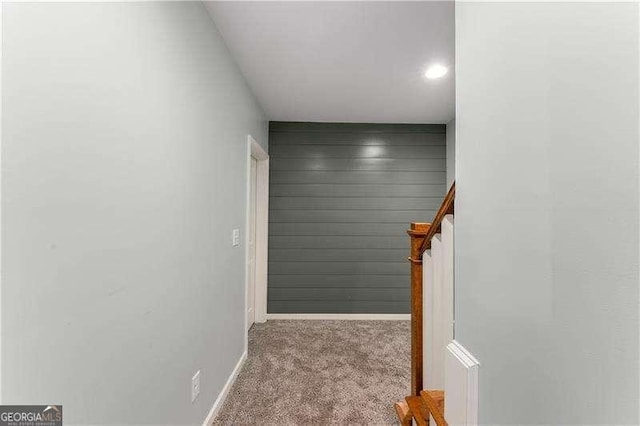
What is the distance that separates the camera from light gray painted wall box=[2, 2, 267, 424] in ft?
2.30

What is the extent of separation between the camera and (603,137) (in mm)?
442

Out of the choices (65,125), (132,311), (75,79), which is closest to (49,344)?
(132,311)

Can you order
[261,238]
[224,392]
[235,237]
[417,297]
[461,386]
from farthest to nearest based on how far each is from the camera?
[261,238] < [235,237] < [224,392] < [417,297] < [461,386]

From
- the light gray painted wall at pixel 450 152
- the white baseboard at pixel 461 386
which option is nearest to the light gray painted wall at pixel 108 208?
the white baseboard at pixel 461 386

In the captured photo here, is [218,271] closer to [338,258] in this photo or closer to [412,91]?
[338,258]

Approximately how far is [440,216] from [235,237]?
5.20 ft

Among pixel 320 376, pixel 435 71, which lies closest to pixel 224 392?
pixel 320 376

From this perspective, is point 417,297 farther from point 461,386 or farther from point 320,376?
point 320,376

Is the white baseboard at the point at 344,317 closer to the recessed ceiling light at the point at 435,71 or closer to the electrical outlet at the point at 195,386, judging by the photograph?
the electrical outlet at the point at 195,386

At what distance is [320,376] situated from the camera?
7.64 feet

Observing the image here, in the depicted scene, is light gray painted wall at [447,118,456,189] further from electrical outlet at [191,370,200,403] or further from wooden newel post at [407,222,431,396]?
electrical outlet at [191,370,200,403]

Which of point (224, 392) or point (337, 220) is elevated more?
point (337, 220)

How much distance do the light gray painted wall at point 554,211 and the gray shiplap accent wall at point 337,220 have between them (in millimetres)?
2899

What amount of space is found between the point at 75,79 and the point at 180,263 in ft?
2.82
